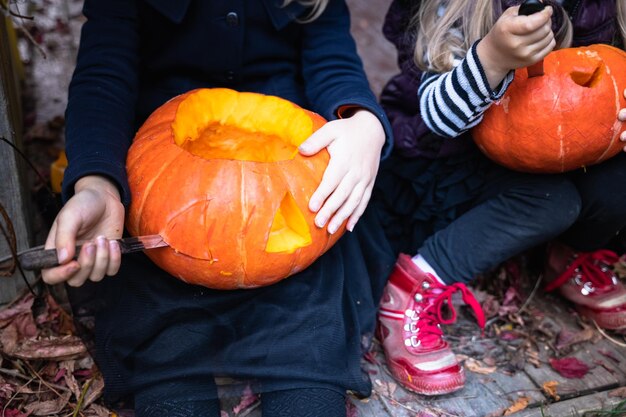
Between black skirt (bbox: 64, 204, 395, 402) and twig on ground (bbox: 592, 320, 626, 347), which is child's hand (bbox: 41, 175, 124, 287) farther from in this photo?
twig on ground (bbox: 592, 320, 626, 347)

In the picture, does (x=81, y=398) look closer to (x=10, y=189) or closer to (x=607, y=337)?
(x=10, y=189)

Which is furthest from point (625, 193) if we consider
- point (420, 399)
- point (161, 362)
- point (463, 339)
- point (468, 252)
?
point (161, 362)

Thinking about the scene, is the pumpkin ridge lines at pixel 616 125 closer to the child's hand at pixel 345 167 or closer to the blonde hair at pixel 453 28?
the blonde hair at pixel 453 28

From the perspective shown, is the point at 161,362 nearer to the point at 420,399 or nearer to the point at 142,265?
the point at 142,265

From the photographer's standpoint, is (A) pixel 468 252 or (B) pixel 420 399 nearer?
(B) pixel 420 399

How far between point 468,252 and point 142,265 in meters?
0.82

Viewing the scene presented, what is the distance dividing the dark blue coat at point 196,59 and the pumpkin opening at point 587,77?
0.45 m

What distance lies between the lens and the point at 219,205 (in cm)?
→ 117

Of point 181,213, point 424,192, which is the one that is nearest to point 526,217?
point 424,192

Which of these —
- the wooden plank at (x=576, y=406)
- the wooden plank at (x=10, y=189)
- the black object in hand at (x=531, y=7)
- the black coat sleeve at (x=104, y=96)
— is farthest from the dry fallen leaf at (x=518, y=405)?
the wooden plank at (x=10, y=189)

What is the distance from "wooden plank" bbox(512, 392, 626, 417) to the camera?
56.2 inches

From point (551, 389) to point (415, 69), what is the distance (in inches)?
35.6

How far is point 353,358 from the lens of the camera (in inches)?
54.7

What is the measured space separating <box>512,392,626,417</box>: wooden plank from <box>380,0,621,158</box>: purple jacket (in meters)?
0.68
